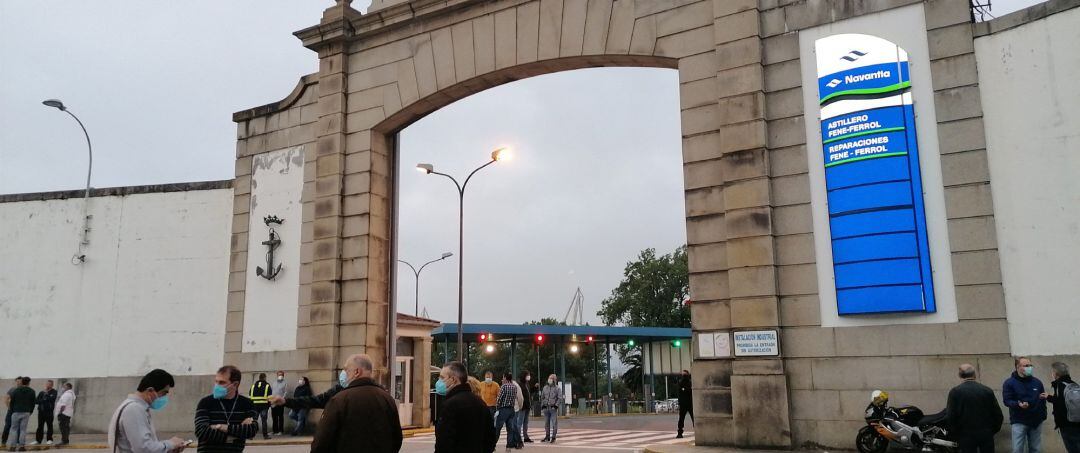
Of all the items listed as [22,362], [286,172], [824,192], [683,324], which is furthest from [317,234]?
[683,324]

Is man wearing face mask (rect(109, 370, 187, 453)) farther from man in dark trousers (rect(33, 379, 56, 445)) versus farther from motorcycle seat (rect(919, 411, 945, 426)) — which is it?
man in dark trousers (rect(33, 379, 56, 445))

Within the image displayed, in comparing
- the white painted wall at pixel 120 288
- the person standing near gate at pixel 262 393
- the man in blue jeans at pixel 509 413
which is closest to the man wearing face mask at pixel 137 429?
→ the man in blue jeans at pixel 509 413

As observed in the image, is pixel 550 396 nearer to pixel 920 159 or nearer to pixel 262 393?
pixel 262 393

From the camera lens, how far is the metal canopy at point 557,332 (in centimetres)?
3862

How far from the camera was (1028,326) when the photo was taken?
1207 cm

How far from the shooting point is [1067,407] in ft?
33.4

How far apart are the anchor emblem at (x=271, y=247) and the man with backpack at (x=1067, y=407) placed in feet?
51.4

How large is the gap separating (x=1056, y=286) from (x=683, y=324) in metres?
71.0

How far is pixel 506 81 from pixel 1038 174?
34.8 ft

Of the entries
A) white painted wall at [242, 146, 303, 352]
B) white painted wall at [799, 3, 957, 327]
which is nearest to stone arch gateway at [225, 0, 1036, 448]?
white painted wall at [799, 3, 957, 327]

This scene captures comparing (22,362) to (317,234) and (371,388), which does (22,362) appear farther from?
(371,388)

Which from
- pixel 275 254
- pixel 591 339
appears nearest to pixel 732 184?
pixel 275 254

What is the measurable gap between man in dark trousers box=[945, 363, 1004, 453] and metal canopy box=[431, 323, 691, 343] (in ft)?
89.7

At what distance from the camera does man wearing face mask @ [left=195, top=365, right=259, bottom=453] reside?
273 inches
